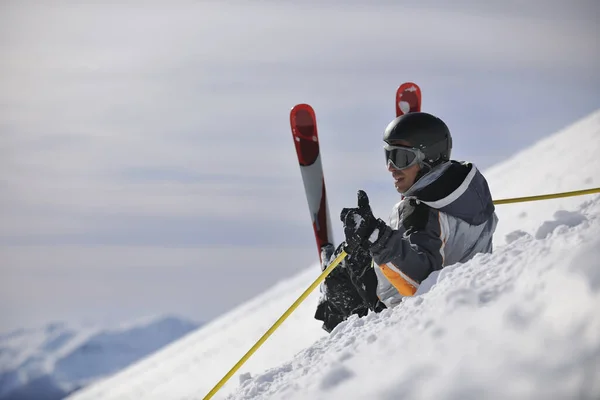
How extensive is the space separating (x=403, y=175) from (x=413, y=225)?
2.08 ft

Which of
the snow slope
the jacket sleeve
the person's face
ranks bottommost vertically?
the snow slope

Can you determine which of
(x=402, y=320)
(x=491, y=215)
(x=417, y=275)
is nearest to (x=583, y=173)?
(x=491, y=215)

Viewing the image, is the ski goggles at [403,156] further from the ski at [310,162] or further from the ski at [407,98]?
the ski at [407,98]

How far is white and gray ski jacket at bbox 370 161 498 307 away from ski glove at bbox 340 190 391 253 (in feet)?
0.11

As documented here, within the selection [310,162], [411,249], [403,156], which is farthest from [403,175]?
[310,162]

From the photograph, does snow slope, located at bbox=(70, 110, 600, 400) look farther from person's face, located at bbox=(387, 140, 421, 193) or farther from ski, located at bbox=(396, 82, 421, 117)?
ski, located at bbox=(396, 82, 421, 117)

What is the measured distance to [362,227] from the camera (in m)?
4.23

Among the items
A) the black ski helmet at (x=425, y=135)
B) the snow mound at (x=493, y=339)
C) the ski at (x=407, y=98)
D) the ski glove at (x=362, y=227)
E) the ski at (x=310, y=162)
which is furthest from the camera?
the ski at (x=407, y=98)

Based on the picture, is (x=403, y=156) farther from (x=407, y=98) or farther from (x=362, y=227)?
(x=407, y=98)

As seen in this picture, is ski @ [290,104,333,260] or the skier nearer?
the skier

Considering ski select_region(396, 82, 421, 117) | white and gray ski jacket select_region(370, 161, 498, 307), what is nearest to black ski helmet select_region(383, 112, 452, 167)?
white and gray ski jacket select_region(370, 161, 498, 307)

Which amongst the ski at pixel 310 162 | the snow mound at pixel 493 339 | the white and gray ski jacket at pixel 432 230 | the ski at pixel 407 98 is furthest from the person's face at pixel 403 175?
the ski at pixel 407 98

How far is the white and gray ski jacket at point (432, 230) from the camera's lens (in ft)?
14.1

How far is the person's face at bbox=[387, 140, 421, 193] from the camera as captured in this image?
4.94 m
